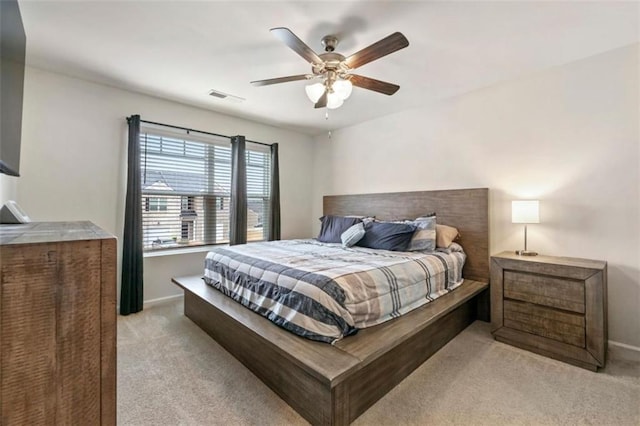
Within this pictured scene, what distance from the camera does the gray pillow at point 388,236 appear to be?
122 inches

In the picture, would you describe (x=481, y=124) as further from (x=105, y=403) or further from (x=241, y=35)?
(x=105, y=403)

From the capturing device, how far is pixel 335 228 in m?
3.85

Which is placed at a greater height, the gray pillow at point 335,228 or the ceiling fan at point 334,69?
the ceiling fan at point 334,69

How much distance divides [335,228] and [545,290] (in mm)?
2264

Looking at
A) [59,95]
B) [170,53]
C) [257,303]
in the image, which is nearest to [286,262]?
[257,303]

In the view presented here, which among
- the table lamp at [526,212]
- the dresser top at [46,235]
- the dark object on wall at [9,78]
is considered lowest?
the dresser top at [46,235]

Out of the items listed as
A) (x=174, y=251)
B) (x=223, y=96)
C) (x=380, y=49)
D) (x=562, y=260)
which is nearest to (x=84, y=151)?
(x=174, y=251)

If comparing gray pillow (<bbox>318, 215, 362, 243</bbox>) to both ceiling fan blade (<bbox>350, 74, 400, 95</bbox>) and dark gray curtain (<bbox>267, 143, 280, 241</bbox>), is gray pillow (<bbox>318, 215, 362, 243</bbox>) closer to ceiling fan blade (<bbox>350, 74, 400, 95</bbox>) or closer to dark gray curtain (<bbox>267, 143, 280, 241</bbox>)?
dark gray curtain (<bbox>267, 143, 280, 241</bbox>)

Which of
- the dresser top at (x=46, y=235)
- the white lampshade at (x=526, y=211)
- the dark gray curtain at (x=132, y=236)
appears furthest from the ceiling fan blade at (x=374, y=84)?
the dark gray curtain at (x=132, y=236)

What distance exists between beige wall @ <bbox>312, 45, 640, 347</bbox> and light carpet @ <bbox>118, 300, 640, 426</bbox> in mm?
885

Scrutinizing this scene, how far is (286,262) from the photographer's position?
7.72 ft

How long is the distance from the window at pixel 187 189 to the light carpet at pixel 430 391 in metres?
1.55

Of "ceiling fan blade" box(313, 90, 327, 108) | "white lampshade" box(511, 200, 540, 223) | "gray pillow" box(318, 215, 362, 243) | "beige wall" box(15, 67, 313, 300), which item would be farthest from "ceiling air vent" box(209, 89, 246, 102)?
"white lampshade" box(511, 200, 540, 223)

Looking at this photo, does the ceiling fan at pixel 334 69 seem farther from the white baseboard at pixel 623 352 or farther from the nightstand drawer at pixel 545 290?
the white baseboard at pixel 623 352
